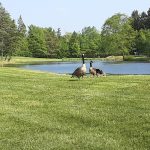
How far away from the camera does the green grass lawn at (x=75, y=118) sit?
33.7 ft

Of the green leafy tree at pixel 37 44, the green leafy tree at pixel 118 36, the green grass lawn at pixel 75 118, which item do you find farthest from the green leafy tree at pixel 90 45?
the green grass lawn at pixel 75 118

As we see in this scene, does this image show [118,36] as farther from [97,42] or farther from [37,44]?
[37,44]

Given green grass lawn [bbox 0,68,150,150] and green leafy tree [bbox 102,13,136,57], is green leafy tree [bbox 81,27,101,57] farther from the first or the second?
green grass lawn [bbox 0,68,150,150]

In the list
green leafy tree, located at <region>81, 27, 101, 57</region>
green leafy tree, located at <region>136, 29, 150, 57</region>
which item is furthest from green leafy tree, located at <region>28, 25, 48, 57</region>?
green leafy tree, located at <region>136, 29, 150, 57</region>

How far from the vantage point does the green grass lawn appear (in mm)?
10281

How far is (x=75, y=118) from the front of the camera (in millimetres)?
12906

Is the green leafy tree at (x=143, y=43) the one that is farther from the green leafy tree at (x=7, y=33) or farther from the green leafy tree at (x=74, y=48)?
the green leafy tree at (x=7, y=33)

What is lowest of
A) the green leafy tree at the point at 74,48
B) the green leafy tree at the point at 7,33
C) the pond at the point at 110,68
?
the pond at the point at 110,68

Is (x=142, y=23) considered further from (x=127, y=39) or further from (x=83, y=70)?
(x=83, y=70)

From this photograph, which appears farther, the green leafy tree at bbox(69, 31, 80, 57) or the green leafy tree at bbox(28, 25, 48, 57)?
the green leafy tree at bbox(28, 25, 48, 57)

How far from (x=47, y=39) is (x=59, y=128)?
16287 centimetres

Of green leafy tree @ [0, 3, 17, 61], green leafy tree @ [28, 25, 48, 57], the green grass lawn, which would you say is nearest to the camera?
the green grass lawn

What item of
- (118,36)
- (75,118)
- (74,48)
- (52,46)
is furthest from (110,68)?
(52,46)

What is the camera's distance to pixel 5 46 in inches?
4695
